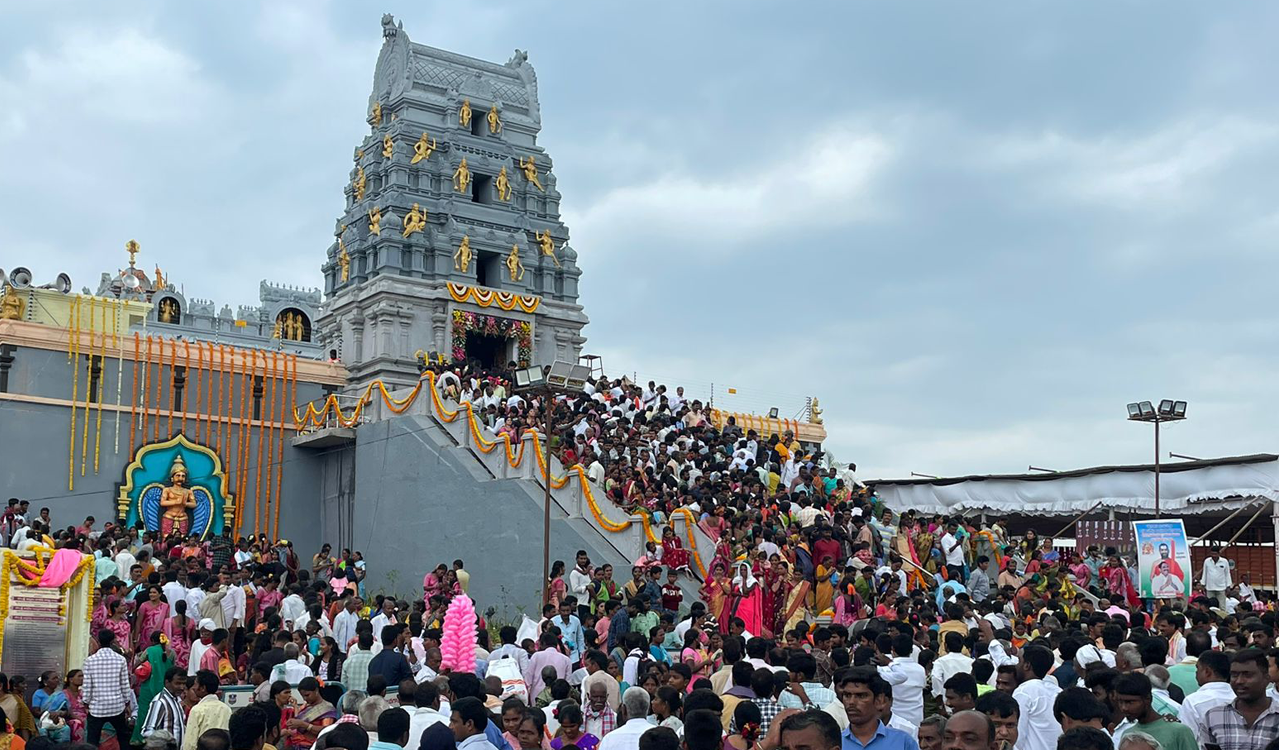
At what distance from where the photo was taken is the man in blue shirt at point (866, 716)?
7.48 meters

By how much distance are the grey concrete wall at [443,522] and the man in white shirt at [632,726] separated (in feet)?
51.3

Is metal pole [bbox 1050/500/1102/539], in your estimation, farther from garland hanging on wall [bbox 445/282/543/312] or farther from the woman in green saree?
the woman in green saree

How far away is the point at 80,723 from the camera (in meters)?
13.9

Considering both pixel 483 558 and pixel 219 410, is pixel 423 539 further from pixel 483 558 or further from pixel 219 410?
pixel 219 410

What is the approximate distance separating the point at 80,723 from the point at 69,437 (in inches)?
870

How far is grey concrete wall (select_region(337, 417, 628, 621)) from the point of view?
→ 1064 inches

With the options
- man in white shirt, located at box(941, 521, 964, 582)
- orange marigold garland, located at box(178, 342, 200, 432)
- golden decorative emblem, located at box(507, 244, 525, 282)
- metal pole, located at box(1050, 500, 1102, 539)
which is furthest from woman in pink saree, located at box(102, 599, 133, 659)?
golden decorative emblem, located at box(507, 244, 525, 282)

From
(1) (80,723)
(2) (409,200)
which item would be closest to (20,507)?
(1) (80,723)

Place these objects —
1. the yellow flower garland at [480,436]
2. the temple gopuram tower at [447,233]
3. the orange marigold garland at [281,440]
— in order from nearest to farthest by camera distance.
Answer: the yellow flower garland at [480,436], the orange marigold garland at [281,440], the temple gopuram tower at [447,233]

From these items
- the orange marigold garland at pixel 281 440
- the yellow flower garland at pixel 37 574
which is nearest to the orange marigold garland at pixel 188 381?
the orange marigold garland at pixel 281 440

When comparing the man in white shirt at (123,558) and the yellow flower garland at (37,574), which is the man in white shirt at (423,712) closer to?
the yellow flower garland at (37,574)

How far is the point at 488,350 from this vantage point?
4316 centimetres

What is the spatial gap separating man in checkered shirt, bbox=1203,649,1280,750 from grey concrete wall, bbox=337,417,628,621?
692 inches

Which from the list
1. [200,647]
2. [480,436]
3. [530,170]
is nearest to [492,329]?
[530,170]
